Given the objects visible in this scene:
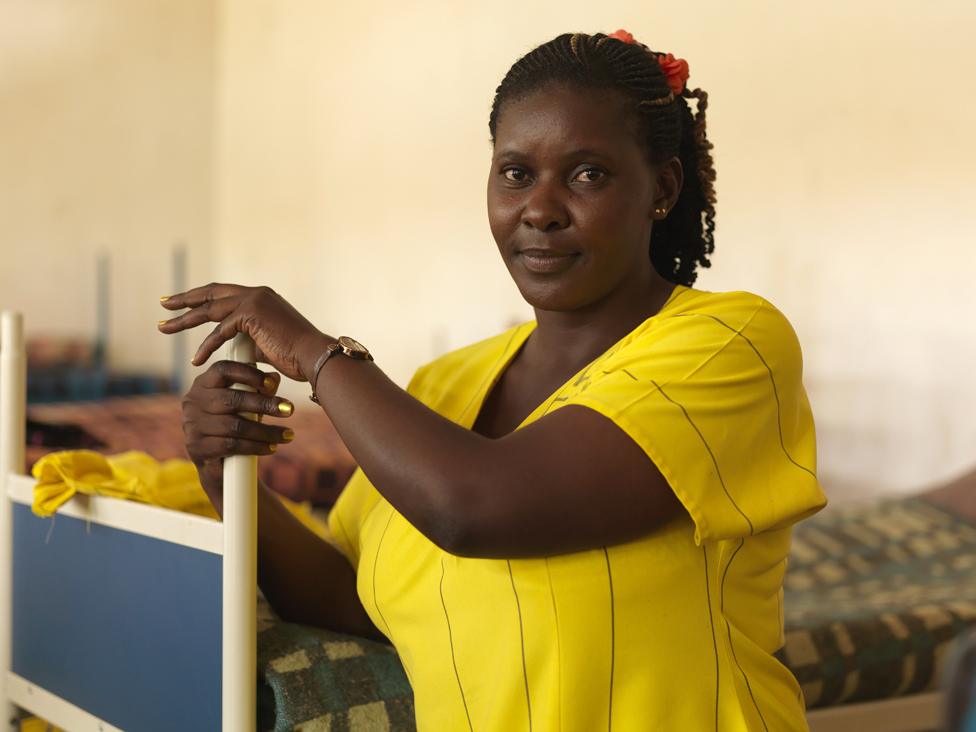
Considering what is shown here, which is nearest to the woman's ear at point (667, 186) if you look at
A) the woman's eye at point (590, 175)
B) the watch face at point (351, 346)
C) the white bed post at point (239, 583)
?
the woman's eye at point (590, 175)

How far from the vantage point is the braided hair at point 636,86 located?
1.17 m

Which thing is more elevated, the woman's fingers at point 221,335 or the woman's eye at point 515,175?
the woman's eye at point 515,175

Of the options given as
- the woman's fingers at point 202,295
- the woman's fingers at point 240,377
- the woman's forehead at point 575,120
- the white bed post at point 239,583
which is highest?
the woman's forehead at point 575,120

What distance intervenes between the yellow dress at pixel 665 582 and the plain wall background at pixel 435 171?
2174 millimetres

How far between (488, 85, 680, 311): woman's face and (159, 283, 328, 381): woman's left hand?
0.84ft

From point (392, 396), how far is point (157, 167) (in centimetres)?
538

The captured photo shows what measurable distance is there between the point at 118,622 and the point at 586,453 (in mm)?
730

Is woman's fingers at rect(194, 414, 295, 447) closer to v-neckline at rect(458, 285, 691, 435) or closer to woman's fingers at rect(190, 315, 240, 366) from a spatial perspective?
woman's fingers at rect(190, 315, 240, 366)

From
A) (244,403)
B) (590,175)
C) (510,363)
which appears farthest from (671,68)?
(244,403)

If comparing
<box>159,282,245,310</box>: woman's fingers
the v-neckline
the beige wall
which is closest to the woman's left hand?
<box>159,282,245,310</box>: woman's fingers

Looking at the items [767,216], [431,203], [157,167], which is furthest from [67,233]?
[767,216]

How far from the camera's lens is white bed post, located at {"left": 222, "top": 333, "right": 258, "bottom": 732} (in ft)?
3.77

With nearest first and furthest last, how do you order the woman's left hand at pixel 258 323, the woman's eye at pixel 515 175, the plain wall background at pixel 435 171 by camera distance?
the woman's left hand at pixel 258 323
the woman's eye at pixel 515 175
the plain wall background at pixel 435 171

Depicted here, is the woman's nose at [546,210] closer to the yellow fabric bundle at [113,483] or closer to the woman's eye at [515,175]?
the woman's eye at [515,175]
